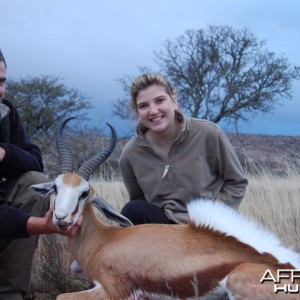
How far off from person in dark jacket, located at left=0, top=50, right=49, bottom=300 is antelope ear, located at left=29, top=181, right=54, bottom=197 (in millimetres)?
443

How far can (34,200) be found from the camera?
535 centimetres

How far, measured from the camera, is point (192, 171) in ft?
17.6

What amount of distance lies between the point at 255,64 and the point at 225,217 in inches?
1014

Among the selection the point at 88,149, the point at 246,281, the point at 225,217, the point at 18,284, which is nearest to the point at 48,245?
the point at 18,284

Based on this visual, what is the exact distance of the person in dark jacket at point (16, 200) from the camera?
5.24 meters

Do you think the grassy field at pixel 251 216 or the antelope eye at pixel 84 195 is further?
the grassy field at pixel 251 216

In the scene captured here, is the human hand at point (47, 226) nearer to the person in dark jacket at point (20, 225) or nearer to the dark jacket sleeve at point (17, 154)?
the person in dark jacket at point (20, 225)

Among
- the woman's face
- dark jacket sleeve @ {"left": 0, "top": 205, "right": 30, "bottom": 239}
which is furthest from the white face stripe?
the woman's face

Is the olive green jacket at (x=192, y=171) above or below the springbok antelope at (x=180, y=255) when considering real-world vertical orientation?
above

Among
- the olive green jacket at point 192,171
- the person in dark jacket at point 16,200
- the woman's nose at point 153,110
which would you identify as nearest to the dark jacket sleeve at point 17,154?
the person in dark jacket at point 16,200

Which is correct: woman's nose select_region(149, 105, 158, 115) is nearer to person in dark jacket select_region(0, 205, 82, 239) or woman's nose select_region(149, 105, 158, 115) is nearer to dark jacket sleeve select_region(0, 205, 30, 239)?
person in dark jacket select_region(0, 205, 82, 239)

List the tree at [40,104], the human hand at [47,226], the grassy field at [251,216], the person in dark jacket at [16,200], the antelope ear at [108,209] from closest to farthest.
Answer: the human hand at [47,226]
the antelope ear at [108,209]
the person in dark jacket at [16,200]
the grassy field at [251,216]
the tree at [40,104]

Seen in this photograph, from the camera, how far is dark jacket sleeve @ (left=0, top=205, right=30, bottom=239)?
4.59m

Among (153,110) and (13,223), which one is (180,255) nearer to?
(13,223)
